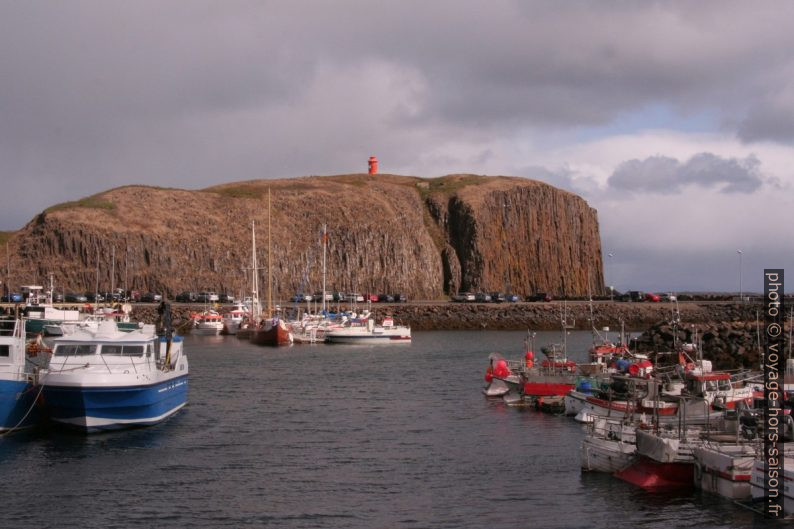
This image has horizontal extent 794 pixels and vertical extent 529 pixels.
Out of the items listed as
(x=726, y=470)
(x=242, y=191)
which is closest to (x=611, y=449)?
(x=726, y=470)

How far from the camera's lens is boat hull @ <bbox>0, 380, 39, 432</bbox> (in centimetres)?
3819

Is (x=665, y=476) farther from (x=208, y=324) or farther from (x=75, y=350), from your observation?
(x=208, y=324)

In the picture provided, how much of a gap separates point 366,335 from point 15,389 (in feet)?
215

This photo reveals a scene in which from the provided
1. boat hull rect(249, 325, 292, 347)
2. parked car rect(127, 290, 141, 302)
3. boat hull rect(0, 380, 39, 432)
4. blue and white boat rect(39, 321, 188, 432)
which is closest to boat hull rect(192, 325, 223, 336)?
boat hull rect(249, 325, 292, 347)

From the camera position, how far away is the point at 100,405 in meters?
38.8

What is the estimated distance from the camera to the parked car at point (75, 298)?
125 meters

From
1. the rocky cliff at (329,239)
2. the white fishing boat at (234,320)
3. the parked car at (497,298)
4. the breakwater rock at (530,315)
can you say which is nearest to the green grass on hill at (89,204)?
the rocky cliff at (329,239)

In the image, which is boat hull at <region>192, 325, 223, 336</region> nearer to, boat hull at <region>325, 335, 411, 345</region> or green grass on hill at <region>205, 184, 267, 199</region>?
boat hull at <region>325, 335, 411, 345</region>

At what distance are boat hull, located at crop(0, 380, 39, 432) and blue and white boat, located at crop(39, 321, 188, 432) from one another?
78 cm

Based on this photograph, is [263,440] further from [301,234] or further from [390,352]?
[301,234]

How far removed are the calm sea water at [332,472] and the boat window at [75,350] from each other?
3351 millimetres

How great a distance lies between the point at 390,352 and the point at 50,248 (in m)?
74.2

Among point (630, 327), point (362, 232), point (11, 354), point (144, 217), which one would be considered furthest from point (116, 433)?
point (362, 232)

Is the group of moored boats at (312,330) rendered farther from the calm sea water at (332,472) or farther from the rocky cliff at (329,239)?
the calm sea water at (332,472)
